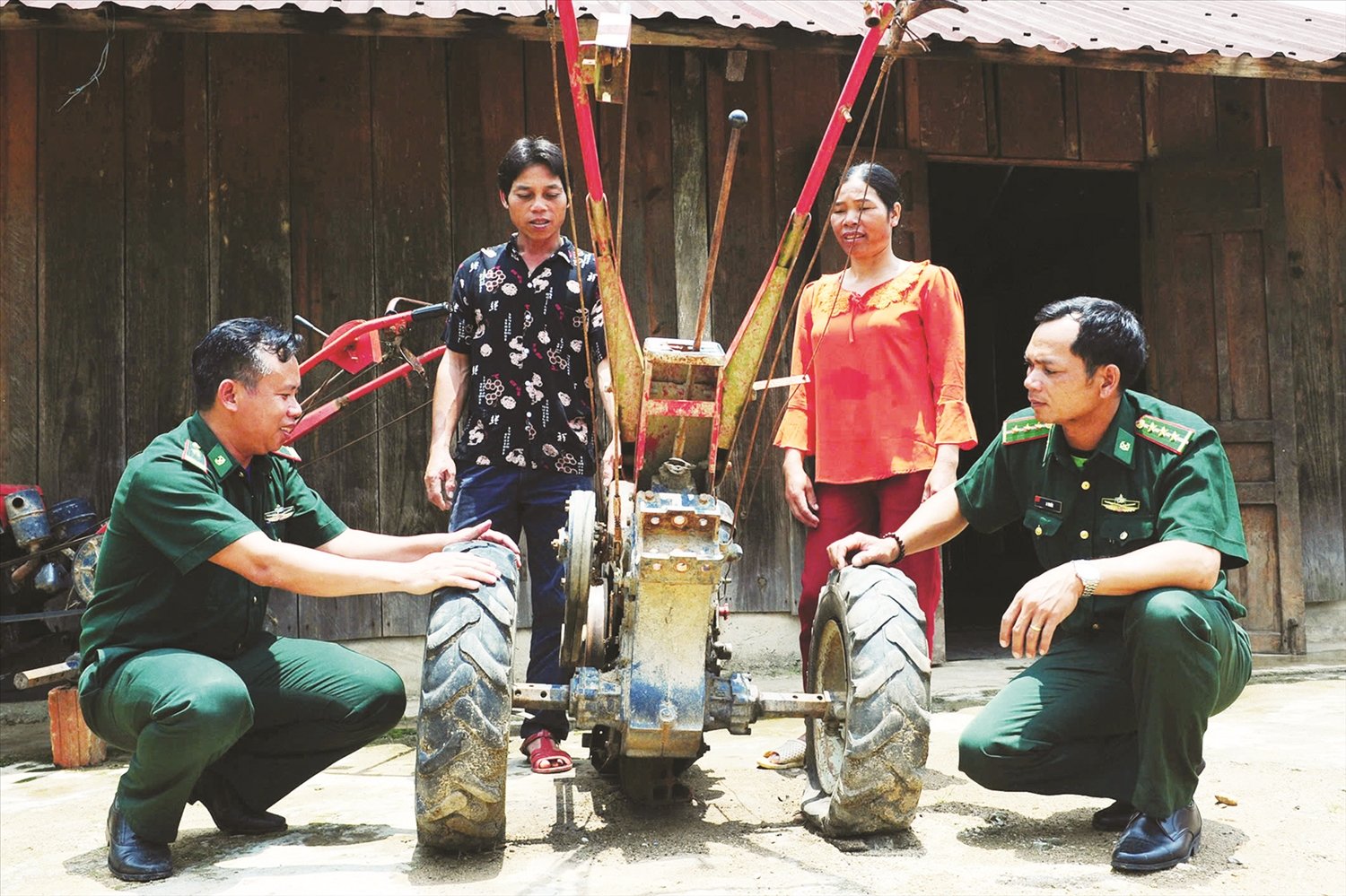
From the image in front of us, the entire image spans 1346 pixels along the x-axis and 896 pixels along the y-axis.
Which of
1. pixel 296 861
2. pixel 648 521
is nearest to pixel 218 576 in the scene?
pixel 296 861

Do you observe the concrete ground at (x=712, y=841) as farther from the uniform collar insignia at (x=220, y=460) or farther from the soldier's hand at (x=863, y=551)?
the uniform collar insignia at (x=220, y=460)

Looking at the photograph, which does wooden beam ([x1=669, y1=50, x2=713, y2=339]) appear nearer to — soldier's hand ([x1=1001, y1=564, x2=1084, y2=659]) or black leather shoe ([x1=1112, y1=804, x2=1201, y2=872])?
soldier's hand ([x1=1001, y1=564, x2=1084, y2=659])

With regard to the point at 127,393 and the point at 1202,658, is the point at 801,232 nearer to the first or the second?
the point at 1202,658

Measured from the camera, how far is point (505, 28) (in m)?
4.82

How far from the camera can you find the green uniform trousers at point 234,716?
2.77 metres

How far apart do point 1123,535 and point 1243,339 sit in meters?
3.79

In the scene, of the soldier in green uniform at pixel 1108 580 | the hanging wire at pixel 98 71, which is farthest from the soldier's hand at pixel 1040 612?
the hanging wire at pixel 98 71

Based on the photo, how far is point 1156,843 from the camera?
8.64 ft

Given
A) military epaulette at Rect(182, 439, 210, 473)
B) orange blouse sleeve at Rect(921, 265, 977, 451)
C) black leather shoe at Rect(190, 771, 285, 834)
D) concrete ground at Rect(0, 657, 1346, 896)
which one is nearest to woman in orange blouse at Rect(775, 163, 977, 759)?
orange blouse sleeve at Rect(921, 265, 977, 451)

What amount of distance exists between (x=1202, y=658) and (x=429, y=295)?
12.6 ft

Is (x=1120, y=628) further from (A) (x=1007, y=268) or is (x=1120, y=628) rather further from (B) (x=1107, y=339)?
(A) (x=1007, y=268)

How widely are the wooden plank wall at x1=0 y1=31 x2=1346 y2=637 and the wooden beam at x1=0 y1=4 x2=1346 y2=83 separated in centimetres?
46

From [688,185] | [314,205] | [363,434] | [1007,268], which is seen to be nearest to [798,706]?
[363,434]

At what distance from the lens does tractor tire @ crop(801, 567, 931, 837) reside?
8.74 feet
